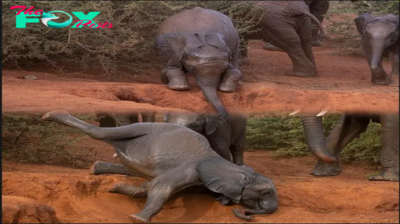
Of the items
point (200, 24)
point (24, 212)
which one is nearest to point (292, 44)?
point (200, 24)

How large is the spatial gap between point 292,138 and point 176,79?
72.2 inches

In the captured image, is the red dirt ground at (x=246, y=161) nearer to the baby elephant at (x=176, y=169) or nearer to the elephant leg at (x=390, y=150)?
the baby elephant at (x=176, y=169)

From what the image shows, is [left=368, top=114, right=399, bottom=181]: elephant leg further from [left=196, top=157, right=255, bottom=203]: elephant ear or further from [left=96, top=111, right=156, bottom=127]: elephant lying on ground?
[left=96, top=111, right=156, bottom=127]: elephant lying on ground

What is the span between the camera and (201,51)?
31.0 feet

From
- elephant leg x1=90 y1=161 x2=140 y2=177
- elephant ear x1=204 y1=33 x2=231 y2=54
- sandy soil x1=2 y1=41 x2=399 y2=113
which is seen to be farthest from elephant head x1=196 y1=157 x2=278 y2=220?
elephant ear x1=204 y1=33 x2=231 y2=54

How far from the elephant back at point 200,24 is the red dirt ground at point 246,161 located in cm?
72

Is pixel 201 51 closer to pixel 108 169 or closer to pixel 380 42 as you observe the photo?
pixel 380 42

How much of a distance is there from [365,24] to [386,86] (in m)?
0.95

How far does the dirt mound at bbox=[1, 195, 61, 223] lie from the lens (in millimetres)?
4551

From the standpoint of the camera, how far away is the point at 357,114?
342 inches

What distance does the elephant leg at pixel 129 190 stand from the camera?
5508mm

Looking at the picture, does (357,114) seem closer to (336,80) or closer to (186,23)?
(186,23)

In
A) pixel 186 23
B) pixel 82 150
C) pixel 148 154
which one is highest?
pixel 148 154

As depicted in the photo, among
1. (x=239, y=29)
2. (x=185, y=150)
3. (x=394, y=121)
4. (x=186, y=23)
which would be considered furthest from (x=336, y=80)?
(x=185, y=150)
